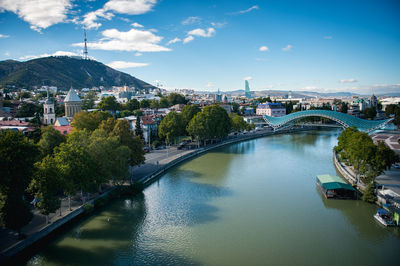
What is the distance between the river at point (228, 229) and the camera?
23.9 ft

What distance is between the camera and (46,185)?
8.13m

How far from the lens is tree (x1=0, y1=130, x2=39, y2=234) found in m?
7.05

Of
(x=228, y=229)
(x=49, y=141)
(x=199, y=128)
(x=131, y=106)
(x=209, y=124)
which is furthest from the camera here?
(x=131, y=106)

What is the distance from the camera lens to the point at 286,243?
796cm

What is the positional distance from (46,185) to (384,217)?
11.1 meters

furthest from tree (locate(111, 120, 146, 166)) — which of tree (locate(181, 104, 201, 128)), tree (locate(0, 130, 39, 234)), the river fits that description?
tree (locate(181, 104, 201, 128))

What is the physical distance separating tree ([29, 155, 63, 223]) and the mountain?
70.6 m

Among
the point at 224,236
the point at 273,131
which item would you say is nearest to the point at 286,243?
the point at 224,236

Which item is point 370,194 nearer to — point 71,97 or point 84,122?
point 84,122

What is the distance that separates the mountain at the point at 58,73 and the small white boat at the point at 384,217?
77363 millimetres

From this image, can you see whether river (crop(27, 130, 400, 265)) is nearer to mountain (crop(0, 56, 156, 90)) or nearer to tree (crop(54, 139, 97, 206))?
tree (crop(54, 139, 97, 206))

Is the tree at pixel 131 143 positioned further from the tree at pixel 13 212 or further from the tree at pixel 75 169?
the tree at pixel 13 212

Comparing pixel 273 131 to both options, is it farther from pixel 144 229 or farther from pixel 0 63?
pixel 0 63

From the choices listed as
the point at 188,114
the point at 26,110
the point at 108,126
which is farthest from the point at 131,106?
the point at 108,126
